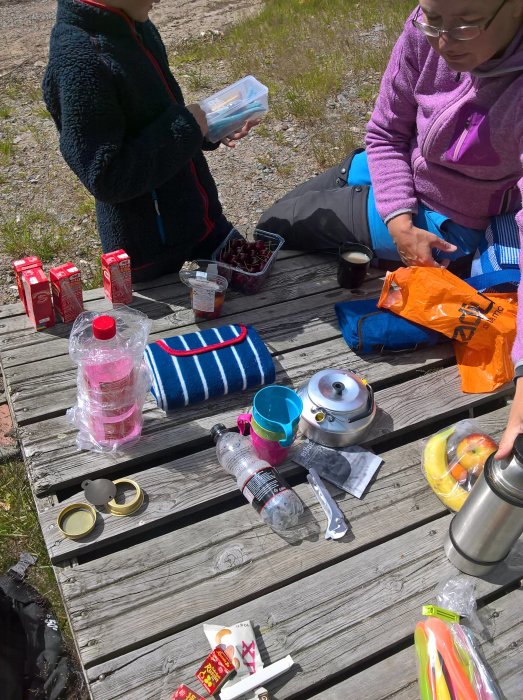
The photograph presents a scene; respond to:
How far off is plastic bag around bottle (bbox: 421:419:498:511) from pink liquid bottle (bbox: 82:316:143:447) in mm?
1098

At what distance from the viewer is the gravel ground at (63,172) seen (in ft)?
13.2

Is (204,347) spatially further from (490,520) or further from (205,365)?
(490,520)

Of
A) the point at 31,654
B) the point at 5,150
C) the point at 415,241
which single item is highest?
the point at 415,241

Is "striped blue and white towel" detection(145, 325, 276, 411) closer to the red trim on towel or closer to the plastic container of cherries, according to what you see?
the red trim on towel

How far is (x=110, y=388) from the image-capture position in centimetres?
193

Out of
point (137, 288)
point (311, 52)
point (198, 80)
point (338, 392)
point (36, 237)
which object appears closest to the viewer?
point (338, 392)

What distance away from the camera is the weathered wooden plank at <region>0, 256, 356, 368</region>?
252cm

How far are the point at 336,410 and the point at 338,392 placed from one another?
0.08m

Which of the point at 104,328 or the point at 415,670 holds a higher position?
the point at 104,328

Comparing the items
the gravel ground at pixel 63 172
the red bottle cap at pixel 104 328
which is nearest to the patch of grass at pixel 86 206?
the gravel ground at pixel 63 172

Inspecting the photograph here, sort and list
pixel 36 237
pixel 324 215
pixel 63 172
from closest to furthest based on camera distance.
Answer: pixel 324 215 → pixel 36 237 → pixel 63 172

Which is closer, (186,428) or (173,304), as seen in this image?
(186,428)

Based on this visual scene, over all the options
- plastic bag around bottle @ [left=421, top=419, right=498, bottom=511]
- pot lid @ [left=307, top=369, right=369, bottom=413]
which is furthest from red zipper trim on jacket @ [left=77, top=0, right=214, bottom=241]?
plastic bag around bottle @ [left=421, top=419, right=498, bottom=511]

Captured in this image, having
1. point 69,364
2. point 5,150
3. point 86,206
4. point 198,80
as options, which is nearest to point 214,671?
point 69,364
